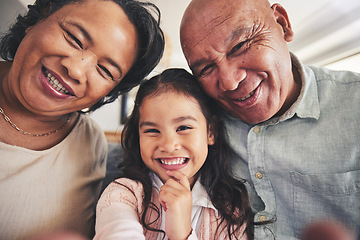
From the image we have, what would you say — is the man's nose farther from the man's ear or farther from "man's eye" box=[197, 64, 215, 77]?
the man's ear

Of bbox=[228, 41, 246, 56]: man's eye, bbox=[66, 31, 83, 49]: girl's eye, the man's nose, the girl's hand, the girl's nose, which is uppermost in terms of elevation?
bbox=[66, 31, 83, 49]: girl's eye

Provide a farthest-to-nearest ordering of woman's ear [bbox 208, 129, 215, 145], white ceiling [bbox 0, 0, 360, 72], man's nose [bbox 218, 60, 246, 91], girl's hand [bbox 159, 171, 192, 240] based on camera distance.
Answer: white ceiling [bbox 0, 0, 360, 72] < woman's ear [bbox 208, 129, 215, 145] < man's nose [bbox 218, 60, 246, 91] < girl's hand [bbox 159, 171, 192, 240]

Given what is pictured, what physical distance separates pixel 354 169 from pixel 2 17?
1.86 metres

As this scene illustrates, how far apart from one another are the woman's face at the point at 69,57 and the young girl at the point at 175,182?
8.7 inches

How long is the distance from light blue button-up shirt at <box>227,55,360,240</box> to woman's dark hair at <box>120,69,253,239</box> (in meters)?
0.07

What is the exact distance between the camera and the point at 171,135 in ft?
3.05

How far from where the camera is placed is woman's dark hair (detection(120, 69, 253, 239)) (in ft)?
3.20

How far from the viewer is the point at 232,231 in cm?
94

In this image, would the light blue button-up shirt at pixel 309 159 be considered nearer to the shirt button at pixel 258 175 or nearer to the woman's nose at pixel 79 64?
A: the shirt button at pixel 258 175

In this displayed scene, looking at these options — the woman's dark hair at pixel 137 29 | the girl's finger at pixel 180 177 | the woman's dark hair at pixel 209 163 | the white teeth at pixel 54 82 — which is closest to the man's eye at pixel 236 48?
the woman's dark hair at pixel 209 163

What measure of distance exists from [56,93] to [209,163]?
69 cm

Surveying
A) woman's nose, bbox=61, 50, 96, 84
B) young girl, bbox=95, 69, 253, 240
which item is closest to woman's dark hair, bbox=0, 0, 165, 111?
young girl, bbox=95, 69, 253, 240

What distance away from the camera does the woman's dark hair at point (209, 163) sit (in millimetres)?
975

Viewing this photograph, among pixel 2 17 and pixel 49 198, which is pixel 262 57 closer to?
pixel 49 198
